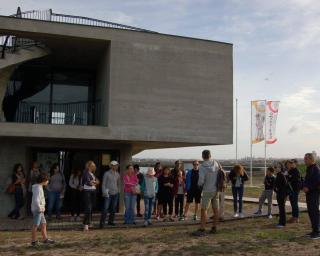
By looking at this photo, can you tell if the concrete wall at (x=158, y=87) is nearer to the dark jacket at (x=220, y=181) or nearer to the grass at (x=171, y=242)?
the grass at (x=171, y=242)

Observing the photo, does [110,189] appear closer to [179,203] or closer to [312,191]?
[179,203]

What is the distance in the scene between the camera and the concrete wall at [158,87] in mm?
13742

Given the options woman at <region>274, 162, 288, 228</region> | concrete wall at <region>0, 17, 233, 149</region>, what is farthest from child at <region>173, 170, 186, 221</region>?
woman at <region>274, 162, 288, 228</region>

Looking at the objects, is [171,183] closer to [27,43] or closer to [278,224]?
[278,224]

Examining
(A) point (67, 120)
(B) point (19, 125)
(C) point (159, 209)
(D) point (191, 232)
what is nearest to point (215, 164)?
(D) point (191, 232)

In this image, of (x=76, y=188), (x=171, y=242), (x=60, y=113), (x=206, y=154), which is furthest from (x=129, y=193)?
(x=60, y=113)

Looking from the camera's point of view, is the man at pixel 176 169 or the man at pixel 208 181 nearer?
the man at pixel 208 181

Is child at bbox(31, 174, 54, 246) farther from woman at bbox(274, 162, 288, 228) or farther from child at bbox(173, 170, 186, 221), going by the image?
woman at bbox(274, 162, 288, 228)

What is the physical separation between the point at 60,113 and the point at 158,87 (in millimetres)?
4120

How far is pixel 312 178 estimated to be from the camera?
1016cm

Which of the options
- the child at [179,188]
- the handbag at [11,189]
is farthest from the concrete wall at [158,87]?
the handbag at [11,189]

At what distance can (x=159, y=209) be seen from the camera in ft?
45.6

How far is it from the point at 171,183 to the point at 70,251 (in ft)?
17.6

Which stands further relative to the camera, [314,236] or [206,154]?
[206,154]
